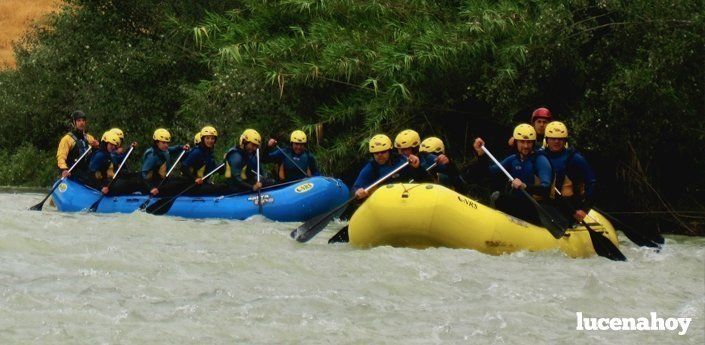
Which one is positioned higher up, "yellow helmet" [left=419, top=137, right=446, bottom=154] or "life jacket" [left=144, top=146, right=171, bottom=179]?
"yellow helmet" [left=419, top=137, right=446, bottom=154]

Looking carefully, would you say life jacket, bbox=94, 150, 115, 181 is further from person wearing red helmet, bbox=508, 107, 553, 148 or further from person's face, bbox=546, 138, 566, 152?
person's face, bbox=546, 138, 566, 152

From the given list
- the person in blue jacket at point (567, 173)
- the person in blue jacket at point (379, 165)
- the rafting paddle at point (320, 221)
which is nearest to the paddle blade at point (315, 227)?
the rafting paddle at point (320, 221)

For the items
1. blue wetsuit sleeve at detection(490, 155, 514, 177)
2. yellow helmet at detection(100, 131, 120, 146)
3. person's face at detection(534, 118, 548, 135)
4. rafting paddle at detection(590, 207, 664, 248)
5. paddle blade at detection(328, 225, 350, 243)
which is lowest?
rafting paddle at detection(590, 207, 664, 248)

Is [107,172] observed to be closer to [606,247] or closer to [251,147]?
[251,147]

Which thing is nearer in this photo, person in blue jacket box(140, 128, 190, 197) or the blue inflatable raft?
the blue inflatable raft

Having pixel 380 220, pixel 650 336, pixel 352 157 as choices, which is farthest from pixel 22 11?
pixel 650 336

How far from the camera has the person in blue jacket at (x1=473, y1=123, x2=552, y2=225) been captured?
11812mm

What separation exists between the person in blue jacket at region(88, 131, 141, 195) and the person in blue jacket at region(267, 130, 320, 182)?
197 centimetres

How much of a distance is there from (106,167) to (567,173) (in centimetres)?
758

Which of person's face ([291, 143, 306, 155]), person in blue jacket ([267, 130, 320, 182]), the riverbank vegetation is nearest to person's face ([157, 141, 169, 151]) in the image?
person in blue jacket ([267, 130, 320, 182])

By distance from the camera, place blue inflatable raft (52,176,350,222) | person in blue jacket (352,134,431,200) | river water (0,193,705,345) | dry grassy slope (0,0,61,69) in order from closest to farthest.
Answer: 1. river water (0,193,705,345)
2. person in blue jacket (352,134,431,200)
3. blue inflatable raft (52,176,350,222)
4. dry grassy slope (0,0,61,69)

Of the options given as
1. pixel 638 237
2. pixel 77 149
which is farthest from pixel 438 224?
pixel 77 149

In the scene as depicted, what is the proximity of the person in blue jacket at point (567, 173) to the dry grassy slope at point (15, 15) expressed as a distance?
3160 centimetres

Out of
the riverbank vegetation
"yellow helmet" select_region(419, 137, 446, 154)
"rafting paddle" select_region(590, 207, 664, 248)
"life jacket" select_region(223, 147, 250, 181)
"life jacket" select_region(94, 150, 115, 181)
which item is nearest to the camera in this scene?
"rafting paddle" select_region(590, 207, 664, 248)
